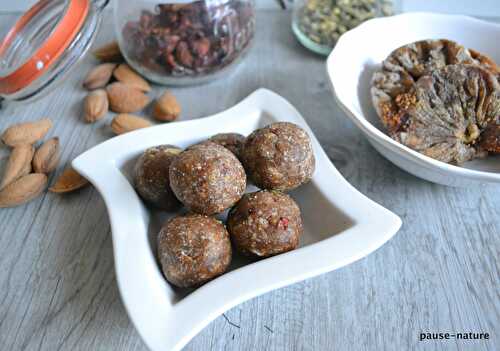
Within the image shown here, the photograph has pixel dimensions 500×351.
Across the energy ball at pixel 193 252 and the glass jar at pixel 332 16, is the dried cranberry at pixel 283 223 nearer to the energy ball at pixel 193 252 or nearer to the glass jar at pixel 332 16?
the energy ball at pixel 193 252

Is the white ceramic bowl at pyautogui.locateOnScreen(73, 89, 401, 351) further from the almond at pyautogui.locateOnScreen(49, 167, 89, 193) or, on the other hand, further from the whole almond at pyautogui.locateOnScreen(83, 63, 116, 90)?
the whole almond at pyautogui.locateOnScreen(83, 63, 116, 90)

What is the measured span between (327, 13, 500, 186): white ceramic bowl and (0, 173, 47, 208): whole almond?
26.9 inches

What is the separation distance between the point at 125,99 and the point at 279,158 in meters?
0.58

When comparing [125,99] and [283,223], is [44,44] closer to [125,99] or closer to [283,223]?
[125,99]

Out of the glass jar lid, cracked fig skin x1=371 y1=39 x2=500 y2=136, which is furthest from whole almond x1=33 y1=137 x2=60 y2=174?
cracked fig skin x1=371 y1=39 x2=500 y2=136

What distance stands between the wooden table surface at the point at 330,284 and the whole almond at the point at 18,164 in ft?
0.22

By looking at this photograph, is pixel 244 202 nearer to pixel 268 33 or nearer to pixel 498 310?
pixel 498 310

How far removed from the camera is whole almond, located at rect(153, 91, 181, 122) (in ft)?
3.81

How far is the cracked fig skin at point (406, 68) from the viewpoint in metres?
0.99

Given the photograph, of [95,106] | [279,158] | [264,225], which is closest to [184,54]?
[95,106]

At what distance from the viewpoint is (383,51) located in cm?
119

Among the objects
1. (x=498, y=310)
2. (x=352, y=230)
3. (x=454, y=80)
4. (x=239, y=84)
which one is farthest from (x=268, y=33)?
(x=498, y=310)

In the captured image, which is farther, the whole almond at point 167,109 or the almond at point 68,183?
the whole almond at point 167,109

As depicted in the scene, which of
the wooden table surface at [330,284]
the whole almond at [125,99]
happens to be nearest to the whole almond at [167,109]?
the whole almond at [125,99]
